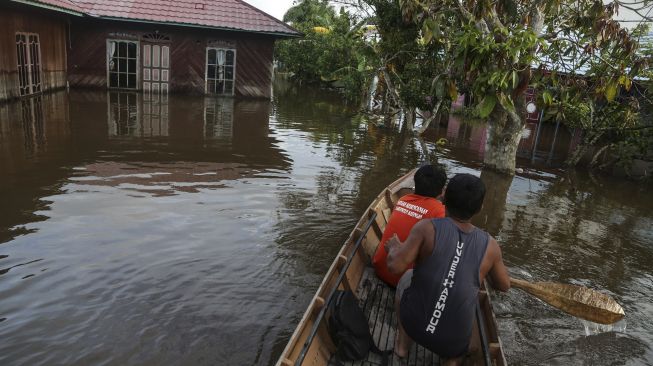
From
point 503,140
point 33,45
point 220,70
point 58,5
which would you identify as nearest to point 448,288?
point 503,140

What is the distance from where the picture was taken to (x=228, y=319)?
4.66 metres

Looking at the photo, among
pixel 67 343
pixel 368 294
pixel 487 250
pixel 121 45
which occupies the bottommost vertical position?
pixel 67 343

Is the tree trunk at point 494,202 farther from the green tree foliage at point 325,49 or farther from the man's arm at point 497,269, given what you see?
the green tree foliage at point 325,49

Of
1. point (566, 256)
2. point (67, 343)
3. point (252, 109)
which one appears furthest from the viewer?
point (252, 109)

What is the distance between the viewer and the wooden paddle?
4.39 m

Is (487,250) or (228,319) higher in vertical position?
(487,250)

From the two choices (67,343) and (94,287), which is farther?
(94,287)

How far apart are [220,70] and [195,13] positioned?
257 cm

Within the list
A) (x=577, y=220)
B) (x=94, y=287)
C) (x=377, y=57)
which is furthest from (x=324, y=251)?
(x=377, y=57)

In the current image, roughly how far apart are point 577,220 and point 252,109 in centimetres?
1279

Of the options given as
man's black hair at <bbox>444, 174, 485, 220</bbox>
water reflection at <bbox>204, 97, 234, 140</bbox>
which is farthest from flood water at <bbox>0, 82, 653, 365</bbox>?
man's black hair at <bbox>444, 174, 485, 220</bbox>

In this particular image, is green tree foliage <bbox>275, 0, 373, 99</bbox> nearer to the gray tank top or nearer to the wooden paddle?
the wooden paddle

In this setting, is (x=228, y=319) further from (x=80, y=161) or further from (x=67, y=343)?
(x=80, y=161)

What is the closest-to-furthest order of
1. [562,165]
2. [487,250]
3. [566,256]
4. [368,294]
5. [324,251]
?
[487,250] < [368,294] < [324,251] < [566,256] < [562,165]
